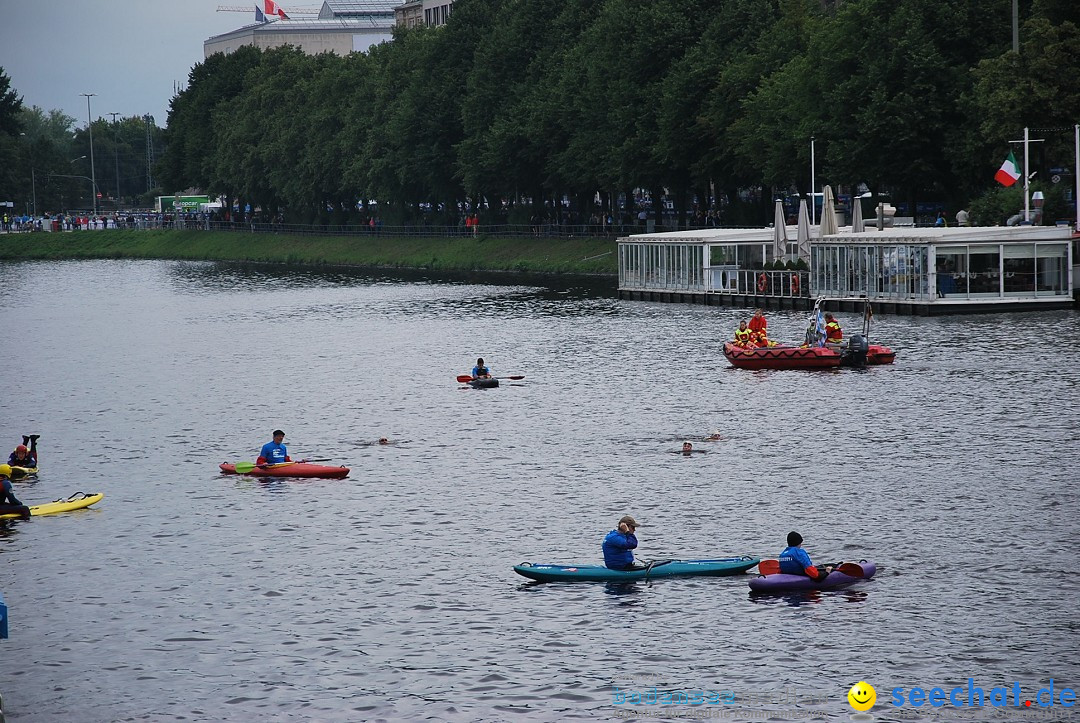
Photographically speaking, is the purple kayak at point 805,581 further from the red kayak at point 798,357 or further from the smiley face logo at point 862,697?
the red kayak at point 798,357

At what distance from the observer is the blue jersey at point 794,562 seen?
33.8 metres

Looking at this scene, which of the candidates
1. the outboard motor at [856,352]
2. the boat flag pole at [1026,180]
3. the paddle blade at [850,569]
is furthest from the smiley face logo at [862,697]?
the boat flag pole at [1026,180]

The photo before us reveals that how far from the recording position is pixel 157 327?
4190 inches

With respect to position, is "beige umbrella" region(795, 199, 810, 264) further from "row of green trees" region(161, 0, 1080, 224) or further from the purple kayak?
the purple kayak

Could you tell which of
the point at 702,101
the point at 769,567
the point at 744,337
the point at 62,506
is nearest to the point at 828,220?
the point at 744,337

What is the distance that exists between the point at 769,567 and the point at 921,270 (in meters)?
58.6

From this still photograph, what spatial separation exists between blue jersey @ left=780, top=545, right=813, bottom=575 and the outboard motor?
3471 cm

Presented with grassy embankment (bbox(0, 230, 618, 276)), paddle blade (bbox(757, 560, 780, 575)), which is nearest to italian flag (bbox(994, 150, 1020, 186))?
grassy embankment (bbox(0, 230, 618, 276))

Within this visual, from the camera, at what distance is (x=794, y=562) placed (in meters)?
33.8

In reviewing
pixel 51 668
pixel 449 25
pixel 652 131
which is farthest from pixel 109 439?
pixel 449 25

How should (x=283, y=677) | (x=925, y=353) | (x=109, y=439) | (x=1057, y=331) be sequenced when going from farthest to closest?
(x=1057, y=331), (x=925, y=353), (x=109, y=439), (x=283, y=677)

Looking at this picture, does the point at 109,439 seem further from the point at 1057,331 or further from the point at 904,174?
the point at 904,174

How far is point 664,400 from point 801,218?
39.0 metres

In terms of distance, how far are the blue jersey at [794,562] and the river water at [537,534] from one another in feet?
2.73
